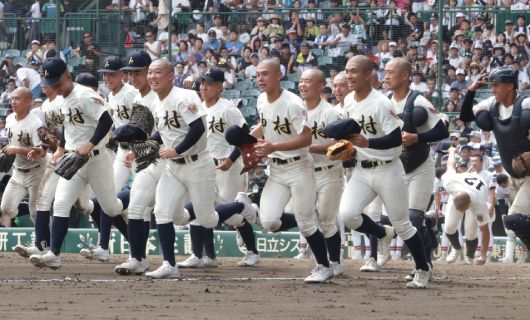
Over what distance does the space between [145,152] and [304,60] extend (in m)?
10.1

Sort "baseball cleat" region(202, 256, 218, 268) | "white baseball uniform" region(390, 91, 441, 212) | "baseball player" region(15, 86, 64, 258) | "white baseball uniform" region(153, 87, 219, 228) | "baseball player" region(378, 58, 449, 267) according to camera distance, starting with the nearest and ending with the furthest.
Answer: "baseball player" region(378, 58, 449, 267)
"white baseball uniform" region(153, 87, 219, 228)
"white baseball uniform" region(390, 91, 441, 212)
"baseball player" region(15, 86, 64, 258)
"baseball cleat" region(202, 256, 218, 268)

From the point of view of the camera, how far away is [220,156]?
48.2 feet

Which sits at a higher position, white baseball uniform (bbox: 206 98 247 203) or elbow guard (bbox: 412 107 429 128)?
elbow guard (bbox: 412 107 429 128)

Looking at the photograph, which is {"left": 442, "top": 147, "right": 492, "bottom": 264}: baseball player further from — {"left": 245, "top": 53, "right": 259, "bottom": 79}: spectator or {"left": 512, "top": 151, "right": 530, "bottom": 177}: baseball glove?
{"left": 245, "top": 53, "right": 259, "bottom": 79}: spectator

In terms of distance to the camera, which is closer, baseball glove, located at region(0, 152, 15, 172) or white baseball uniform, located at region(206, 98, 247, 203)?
white baseball uniform, located at region(206, 98, 247, 203)

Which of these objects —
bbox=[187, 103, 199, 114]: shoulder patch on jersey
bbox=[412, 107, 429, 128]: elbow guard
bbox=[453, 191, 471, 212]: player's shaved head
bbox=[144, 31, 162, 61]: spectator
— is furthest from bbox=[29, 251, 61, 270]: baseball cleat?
bbox=[144, 31, 162, 61]: spectator

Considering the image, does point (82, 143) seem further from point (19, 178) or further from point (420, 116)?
point (420, 116)

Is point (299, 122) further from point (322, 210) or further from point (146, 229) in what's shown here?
point (146, 229)

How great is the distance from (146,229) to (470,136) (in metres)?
8.07

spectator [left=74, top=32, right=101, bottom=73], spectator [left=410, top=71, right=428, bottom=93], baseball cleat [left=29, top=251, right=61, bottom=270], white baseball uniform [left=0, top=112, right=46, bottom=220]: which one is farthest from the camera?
spectator [left=74, top=32, right=101, bottom=73]

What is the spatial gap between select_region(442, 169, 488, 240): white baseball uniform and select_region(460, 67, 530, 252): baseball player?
223 inches

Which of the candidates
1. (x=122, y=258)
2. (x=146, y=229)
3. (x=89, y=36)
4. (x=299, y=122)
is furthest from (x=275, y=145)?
(x=89, y=36)

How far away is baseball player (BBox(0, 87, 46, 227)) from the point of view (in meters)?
15.3

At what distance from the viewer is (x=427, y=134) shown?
1161 cm
